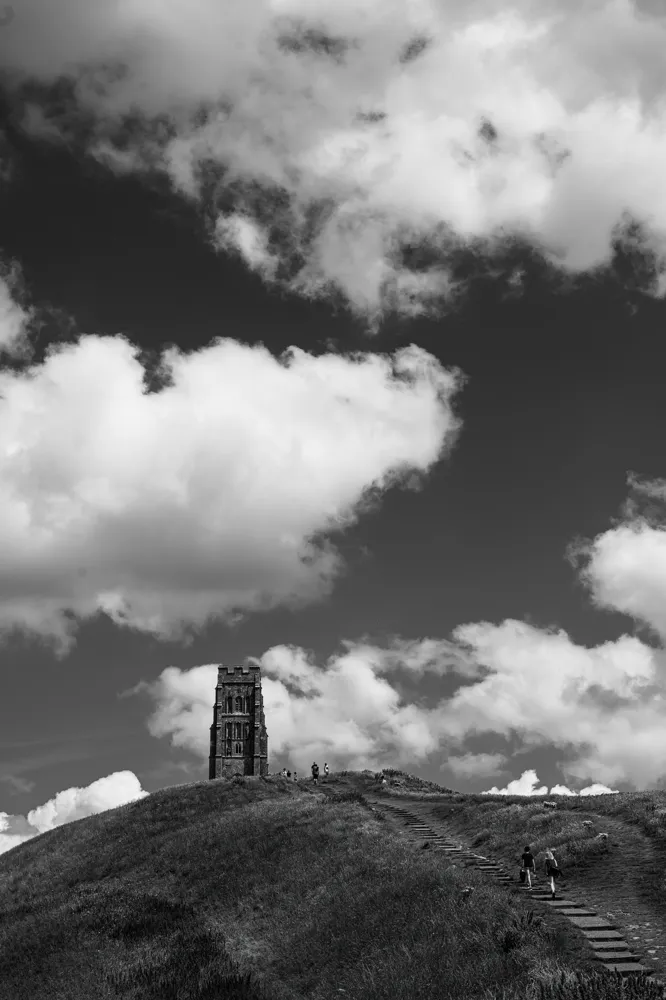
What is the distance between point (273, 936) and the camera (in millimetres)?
25547

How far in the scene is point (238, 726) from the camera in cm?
10569

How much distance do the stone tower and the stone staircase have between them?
67.8 m

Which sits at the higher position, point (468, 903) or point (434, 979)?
point (468, 903)

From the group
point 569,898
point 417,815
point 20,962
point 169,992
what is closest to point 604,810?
point 417,815

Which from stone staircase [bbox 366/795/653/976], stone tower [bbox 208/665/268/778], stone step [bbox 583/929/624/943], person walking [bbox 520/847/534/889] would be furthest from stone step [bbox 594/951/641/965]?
stone tower [bbox 208/665/268/778]

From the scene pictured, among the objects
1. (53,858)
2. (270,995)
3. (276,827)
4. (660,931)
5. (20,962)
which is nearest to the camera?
(660,931)

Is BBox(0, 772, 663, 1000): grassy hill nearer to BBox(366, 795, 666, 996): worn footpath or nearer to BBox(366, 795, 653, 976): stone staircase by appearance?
BBox(366, 795, 653, 976): stone staircase

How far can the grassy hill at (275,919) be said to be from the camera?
18203 mm

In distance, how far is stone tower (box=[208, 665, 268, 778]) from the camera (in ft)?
333

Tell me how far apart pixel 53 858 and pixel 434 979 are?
41.6 m

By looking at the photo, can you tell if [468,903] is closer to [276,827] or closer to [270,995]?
[270,995]

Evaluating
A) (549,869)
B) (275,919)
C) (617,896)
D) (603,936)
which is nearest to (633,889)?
(617,896)

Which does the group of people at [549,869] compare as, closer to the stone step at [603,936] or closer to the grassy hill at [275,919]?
the grassy hill at [275,919]

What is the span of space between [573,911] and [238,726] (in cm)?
9015
